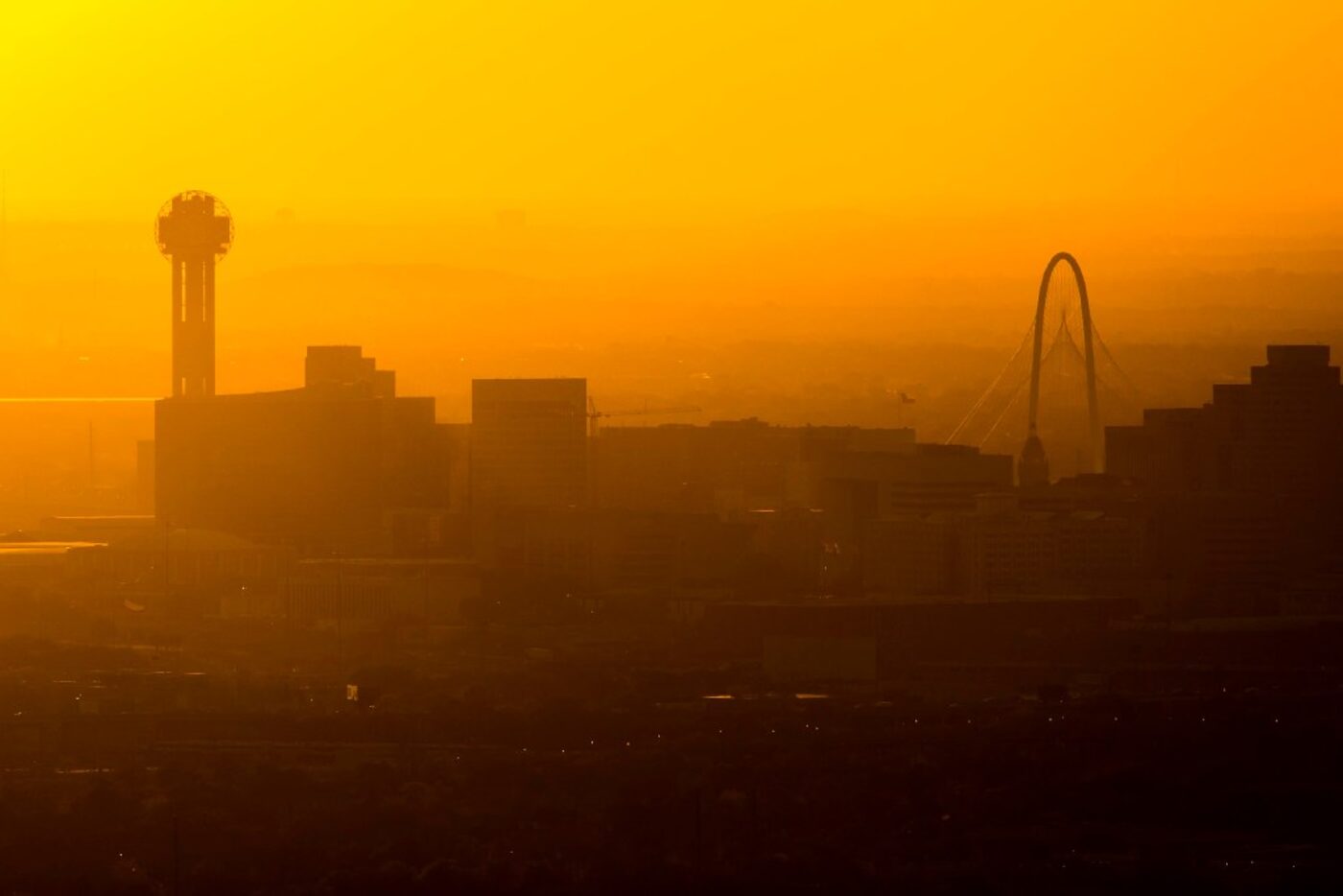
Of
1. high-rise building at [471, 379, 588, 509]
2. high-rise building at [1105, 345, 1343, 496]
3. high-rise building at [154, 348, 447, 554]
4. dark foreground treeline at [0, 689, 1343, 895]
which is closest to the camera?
dark foreground treeline at [0, 689, 1343, 895]

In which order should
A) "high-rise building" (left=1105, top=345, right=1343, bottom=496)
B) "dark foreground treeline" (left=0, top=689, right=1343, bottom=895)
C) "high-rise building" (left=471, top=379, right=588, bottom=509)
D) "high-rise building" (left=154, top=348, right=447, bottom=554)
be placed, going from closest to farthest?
"dark foreground treeline" (left=0, top=689, right=1343, bottom=895), "high-rise building" (left=1105, top=345, right=1343, bottom=496), "high-rise building" (left=471, top=379, right=588, bottom=509), "high-rise building" (left=154, top=348, right=447, bottom=554)

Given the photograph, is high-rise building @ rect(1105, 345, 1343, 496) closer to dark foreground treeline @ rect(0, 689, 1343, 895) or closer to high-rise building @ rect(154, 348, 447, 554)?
high-rise building @ rect(154, 348, 447, 554)

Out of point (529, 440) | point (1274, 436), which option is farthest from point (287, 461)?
point (1274, 436)

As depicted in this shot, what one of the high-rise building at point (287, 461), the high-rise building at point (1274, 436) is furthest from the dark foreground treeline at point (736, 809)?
the high-rise building at point (287, 461)

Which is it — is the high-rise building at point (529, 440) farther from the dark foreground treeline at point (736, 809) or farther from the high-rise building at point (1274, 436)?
the dark foreground treeline at point (736, 809)

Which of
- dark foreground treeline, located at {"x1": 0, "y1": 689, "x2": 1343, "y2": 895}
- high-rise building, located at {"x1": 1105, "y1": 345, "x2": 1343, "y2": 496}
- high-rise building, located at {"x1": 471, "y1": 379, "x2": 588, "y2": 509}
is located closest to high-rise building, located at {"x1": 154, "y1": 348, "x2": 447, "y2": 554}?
high-rise building, located at {"x1": 471, "y1": 379, "x2": 588, "y2": 509}

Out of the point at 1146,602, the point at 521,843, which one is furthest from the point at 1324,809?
the point at 1146,602
